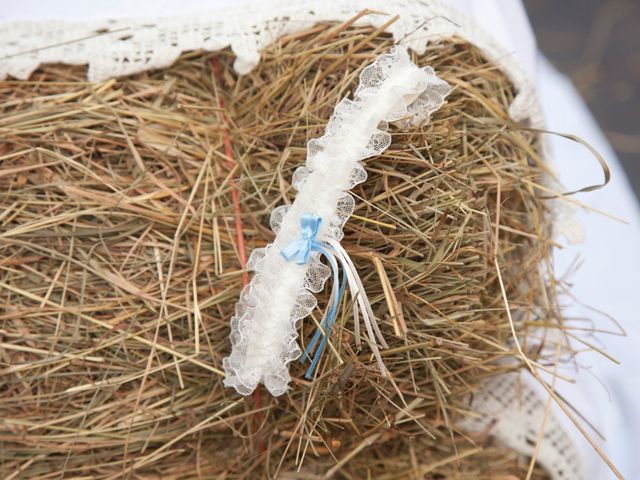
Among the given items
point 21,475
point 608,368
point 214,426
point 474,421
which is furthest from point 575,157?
point 21,475

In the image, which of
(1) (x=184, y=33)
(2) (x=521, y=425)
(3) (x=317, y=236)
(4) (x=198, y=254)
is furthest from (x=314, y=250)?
(2) (x=521, y=425)

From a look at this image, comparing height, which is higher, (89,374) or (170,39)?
(170,39)

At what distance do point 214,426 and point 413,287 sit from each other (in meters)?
0.26

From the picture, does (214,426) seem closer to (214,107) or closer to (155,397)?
(155,397)

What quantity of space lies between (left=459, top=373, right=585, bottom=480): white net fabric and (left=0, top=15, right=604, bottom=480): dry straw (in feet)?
0.32

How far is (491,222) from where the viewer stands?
2.35ft

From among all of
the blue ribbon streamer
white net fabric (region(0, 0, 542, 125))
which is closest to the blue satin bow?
the blue ribbon streamer

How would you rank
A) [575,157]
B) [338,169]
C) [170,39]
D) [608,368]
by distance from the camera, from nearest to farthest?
[338,169] → [170,39] → [608,368] → [575,157]

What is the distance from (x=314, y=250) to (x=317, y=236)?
13 millimetres

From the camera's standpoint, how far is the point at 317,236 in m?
0.64

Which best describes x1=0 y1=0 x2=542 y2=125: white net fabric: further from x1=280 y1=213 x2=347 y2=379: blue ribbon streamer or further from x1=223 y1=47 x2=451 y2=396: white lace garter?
x1=280 y1=213 x2=347 y2=379: blue ribbon streamer

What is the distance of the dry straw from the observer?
2.25 feet

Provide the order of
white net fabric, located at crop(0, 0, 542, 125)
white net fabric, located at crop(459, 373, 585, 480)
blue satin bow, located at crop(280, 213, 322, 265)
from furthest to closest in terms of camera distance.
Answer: white net fabric, located at crop(459, 373, 585, 480), white net fabric, located at crop(0, 0, 542, 125), blue satin bow, located at crop(280, 213, 322, 265)

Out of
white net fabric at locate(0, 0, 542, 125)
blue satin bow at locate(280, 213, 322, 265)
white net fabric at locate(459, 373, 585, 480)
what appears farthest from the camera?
white net fabric at locate(459, 373, 585, 480)
